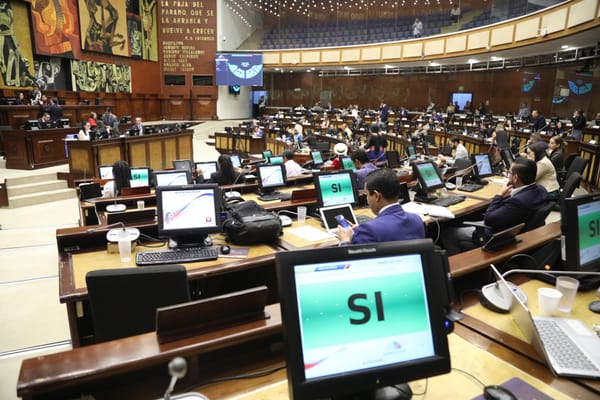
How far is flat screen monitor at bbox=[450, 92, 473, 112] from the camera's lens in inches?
683

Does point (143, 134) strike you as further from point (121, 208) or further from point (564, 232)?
point (564, 232)

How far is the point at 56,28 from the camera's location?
40.8 ft

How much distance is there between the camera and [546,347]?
5.35ft

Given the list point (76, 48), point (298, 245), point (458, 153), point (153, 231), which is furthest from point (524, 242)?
point (76, 48)

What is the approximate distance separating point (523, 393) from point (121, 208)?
140 inches

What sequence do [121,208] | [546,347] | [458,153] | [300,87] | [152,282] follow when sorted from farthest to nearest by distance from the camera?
[300,87], [458,153], [121,208], [152,282], [546,347]

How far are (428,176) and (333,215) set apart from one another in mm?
1786

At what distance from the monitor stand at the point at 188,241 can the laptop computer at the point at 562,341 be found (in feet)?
6.70

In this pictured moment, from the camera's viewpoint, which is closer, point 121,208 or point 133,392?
point 133,392

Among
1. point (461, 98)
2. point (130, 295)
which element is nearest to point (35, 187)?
point (130, 295)

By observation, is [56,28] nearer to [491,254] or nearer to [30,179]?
[30,179]

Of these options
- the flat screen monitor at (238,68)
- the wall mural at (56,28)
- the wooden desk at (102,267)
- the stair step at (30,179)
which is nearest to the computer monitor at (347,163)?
the wooden desk at (102,267)

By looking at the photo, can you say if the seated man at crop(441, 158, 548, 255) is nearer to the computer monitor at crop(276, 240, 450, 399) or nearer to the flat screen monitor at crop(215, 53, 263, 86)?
the computer monitor at crop(276, 240, 450, 399)

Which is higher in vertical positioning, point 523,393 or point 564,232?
point 564,232
